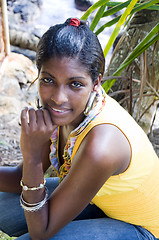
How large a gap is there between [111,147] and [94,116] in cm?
17

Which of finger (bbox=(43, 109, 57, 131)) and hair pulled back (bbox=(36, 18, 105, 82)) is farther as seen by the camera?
finger (bbox=(43, 109, 57, 131))

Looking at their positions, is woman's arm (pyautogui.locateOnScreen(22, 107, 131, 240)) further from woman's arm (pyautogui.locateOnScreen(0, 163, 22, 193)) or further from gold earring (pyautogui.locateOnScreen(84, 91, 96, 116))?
woman's arm (pyautogui.locateOnScreen(0, 163, 22, 193))

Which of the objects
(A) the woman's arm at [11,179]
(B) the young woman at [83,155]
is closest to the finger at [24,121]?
(B) the young woman at [83,155]

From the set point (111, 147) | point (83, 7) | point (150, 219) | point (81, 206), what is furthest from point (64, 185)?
point (83, 7)

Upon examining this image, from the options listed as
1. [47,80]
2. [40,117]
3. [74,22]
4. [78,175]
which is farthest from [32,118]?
[74,22]

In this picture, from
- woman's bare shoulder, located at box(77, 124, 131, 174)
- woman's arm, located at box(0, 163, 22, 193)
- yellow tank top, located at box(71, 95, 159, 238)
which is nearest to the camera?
woman's bare shoulder, located at box(77, 124, 131, 174)

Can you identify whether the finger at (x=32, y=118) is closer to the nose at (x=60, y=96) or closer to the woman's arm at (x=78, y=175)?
the woman's arm at (x=78, y=175)

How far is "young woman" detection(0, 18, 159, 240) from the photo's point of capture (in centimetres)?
109

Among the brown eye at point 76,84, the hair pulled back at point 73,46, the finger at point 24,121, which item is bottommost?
the finger at point 24,121

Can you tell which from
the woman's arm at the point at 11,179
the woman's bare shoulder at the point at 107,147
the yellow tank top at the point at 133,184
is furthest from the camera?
the woman's arm at the point at 11,179

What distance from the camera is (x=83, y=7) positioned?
28.5ft

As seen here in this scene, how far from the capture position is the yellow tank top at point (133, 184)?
1177 millimetres

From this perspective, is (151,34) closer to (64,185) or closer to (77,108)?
(77,108)

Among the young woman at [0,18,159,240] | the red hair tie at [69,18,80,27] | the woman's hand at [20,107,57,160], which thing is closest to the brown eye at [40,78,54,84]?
the young woman at [0,18,159,240]
